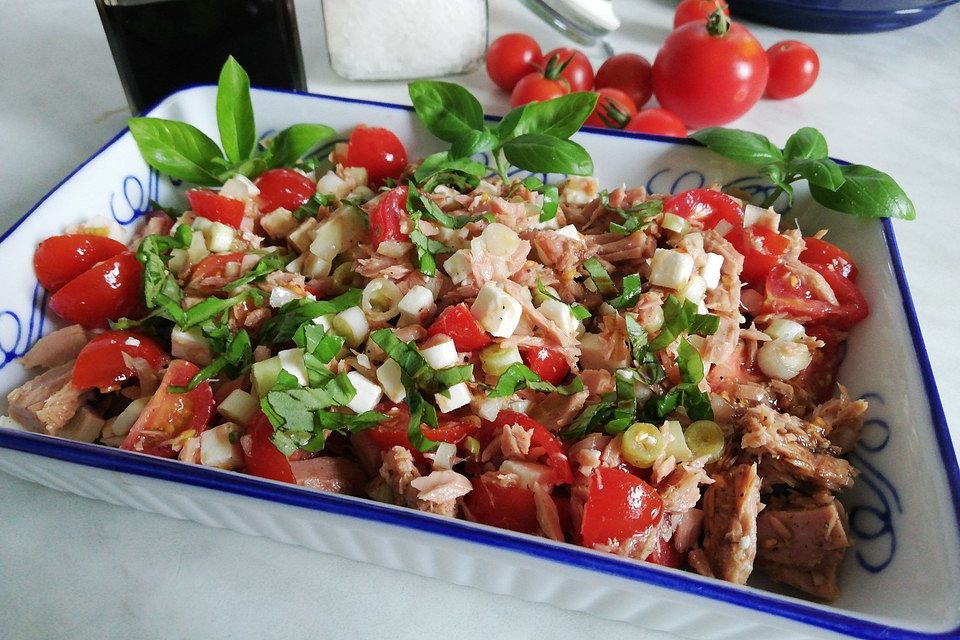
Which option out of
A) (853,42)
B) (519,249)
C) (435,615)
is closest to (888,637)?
(435,615)

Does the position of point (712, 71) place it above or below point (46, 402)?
above

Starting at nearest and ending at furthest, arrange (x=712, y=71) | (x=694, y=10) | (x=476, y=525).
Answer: (x=476, y=525) → (x=712, y=71) → (x=694, y=10)

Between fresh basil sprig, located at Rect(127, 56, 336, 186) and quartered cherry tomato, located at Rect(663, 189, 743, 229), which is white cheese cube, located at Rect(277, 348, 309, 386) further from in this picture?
quartered cherry tomato, located at Rect(663, 189, 743, 229)

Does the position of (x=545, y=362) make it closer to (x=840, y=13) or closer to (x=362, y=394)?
(x=362, y=394)

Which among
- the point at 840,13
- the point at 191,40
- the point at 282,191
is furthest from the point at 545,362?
the point at 840,13

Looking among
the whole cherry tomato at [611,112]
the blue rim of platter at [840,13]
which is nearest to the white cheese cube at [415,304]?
the whole cherry tomato at [611,112]

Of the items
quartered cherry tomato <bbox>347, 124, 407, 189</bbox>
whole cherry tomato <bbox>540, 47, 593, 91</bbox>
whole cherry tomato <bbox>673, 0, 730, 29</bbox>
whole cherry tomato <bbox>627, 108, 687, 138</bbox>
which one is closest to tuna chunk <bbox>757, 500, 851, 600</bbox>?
quartered cherry tomato <bbox>347, 124, 407, 189</bbox>
